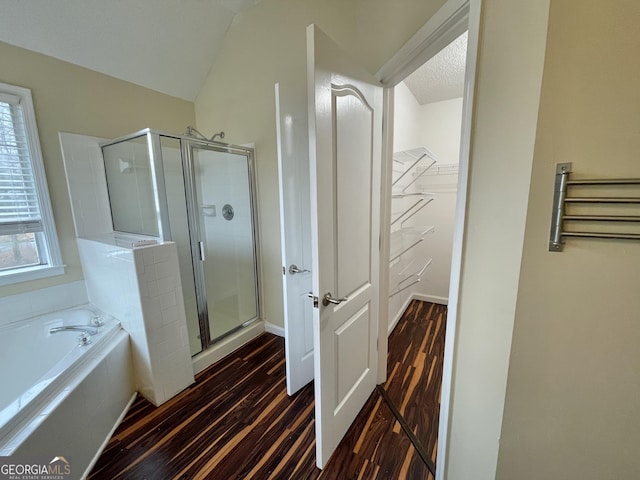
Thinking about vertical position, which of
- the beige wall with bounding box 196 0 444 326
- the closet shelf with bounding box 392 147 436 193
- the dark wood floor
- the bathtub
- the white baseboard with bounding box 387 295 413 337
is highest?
the beige wall with bounding box 196 0 444 326

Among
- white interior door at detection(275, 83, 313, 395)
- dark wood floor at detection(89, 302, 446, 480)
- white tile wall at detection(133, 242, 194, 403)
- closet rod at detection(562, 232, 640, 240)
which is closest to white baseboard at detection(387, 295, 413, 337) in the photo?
dark wood floor at detection(89, 302, 446, 480)

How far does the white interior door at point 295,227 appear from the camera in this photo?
1.47m

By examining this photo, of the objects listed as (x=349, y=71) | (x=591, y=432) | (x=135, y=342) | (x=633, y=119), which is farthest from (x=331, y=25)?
(x=135, y=342)

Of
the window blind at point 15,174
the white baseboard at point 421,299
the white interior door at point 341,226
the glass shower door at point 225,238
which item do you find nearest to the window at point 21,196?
the window blind at point 15,174

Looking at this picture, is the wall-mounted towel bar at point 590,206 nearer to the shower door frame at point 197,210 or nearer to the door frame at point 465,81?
the door frame at point 465,81

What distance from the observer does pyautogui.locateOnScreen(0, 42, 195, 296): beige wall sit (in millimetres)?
1687

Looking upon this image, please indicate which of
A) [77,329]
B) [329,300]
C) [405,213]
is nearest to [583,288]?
[329,300]

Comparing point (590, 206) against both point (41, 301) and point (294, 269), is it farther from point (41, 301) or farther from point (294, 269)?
point (41, 301)

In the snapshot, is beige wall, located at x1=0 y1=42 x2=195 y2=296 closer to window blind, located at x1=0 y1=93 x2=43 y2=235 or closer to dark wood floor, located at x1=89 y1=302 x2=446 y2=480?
window blind, located at x1=0 y1=93 x2=43 y2=235

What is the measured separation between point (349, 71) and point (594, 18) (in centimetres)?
80

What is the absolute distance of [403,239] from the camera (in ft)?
8.59

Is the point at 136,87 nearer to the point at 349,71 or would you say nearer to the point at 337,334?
the point at 349,71

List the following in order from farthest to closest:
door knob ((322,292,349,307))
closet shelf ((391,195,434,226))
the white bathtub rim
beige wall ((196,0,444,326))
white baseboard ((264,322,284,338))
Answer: white baseboard ((264,322,284,338))
closet shelf ((391,195,434,226))
beige wall ((196,0,444,326))
door knob ((322,292,349,307))
the white bathtub rim

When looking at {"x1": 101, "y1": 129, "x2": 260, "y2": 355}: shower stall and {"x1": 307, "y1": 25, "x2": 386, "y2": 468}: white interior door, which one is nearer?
{"x1": 307, "y1": 25, "x2": 386, "y2": 468}: white interior door
